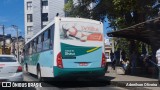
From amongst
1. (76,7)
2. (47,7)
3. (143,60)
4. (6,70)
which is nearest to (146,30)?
(143,60)

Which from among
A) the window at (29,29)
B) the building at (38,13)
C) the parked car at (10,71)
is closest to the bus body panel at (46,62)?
the parked car at (10,71)

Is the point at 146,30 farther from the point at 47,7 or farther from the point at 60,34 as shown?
the point at 47,7

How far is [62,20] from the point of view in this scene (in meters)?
14.5

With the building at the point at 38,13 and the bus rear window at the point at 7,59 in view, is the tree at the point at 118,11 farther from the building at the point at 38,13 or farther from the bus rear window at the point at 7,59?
the building at the point at 38,13

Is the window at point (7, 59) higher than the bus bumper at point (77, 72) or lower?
higher

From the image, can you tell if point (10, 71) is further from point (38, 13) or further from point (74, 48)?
point (38, 13)

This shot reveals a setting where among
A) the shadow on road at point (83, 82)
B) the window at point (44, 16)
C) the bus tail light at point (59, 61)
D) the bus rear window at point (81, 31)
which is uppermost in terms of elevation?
the window at point (44, 16)

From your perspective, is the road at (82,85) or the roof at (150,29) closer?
the road at (82,85)

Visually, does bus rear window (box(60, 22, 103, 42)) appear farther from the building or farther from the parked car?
the building

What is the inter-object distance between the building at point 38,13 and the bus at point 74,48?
53.5 m

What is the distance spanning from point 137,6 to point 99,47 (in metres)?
6.66

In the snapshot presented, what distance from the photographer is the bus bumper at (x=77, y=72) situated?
14.1 meters

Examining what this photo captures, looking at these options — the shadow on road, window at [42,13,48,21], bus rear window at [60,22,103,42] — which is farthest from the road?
window at [42,13,48,21]

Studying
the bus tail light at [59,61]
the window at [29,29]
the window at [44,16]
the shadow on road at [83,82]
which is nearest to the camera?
the bus tail light at [59,61]
